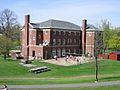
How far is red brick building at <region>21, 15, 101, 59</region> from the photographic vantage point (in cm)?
7625

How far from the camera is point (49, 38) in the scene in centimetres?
7712

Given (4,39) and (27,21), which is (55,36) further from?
(4,39)

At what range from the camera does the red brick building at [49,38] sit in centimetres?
7625

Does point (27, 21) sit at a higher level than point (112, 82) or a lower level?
higher

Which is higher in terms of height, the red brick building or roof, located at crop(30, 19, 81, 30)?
roof, located at crop(30, 19, 81, 30)

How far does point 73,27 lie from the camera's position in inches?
3317

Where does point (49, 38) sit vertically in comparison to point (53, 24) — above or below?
below

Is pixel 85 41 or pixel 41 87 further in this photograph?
pixel 85 41

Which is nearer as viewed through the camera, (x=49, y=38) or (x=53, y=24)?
(x=49, y=38)

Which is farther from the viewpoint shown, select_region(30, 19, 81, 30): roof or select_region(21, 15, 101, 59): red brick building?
select_region(30, 19, 81, 30): roof

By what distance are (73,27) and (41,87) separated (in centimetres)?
5125

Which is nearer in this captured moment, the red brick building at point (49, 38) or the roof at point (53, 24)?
the red brick building at point (49, 38)

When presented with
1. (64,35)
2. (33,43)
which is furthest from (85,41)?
(33,43)

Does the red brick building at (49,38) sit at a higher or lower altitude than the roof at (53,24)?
lower
